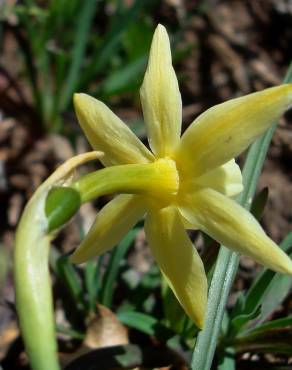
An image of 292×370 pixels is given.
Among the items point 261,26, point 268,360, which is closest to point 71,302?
point 268,360

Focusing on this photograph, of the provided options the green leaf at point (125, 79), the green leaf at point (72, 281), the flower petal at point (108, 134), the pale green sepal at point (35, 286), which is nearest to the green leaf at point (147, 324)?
the green leaf at point (72, 281)

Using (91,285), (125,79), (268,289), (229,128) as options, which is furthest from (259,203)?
→ (125,79)

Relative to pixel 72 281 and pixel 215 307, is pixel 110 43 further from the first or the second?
pixel 215 307

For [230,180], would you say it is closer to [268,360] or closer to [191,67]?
[268,360]

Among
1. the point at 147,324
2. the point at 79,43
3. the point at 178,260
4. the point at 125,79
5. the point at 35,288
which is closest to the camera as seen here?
the point at 35,288

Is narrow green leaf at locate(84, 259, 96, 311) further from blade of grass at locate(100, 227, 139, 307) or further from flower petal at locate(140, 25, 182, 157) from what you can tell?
flower petal at locate(140, 25, 182, 157)

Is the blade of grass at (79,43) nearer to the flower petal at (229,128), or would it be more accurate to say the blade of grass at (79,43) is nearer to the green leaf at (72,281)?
the green leaf at (72,281)
